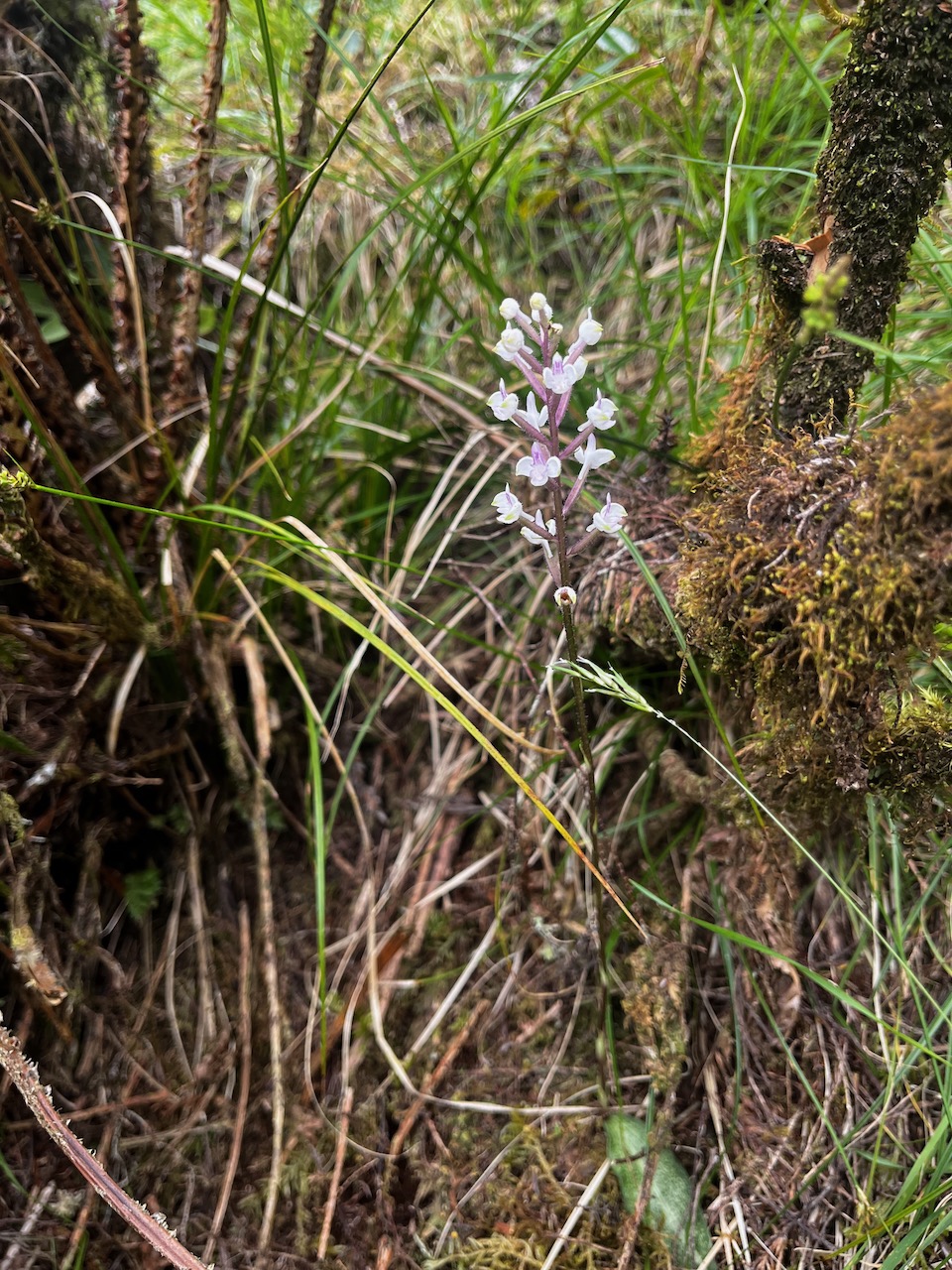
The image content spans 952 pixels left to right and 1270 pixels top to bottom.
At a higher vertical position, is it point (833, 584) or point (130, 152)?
point (130, 152)

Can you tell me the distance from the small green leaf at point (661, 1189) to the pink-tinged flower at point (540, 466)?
1.03 meters

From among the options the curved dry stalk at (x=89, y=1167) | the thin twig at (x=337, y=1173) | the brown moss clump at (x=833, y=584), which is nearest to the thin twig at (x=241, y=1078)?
the thin twig at (x=337, y=1173)

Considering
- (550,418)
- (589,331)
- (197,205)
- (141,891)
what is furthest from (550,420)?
(141,891)

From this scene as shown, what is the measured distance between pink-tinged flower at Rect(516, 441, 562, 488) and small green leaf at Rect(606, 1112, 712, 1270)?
1.03 m

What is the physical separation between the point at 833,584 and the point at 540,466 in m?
0.34

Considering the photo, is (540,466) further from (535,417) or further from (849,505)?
(849,505)

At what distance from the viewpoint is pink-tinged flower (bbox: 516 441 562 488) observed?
2.89 feet

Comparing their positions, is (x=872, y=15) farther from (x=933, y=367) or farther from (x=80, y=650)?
(x=80, y=650)

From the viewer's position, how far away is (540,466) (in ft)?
2.92

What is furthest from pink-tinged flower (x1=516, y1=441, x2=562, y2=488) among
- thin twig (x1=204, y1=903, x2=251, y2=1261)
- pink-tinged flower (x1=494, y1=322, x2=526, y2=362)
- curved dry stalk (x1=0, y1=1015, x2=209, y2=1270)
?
thin twig (x1=204, y1=903, x2=251, y2=1261)

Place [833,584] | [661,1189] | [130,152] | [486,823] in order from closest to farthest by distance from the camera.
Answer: [833,584] < [661,1189] < [130,152] < [486,823]

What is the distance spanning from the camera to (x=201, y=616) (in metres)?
1.46

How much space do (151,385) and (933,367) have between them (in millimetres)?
1415

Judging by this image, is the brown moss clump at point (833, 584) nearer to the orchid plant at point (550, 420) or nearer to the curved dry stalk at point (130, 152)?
the orchid plant at point (550, 420)
